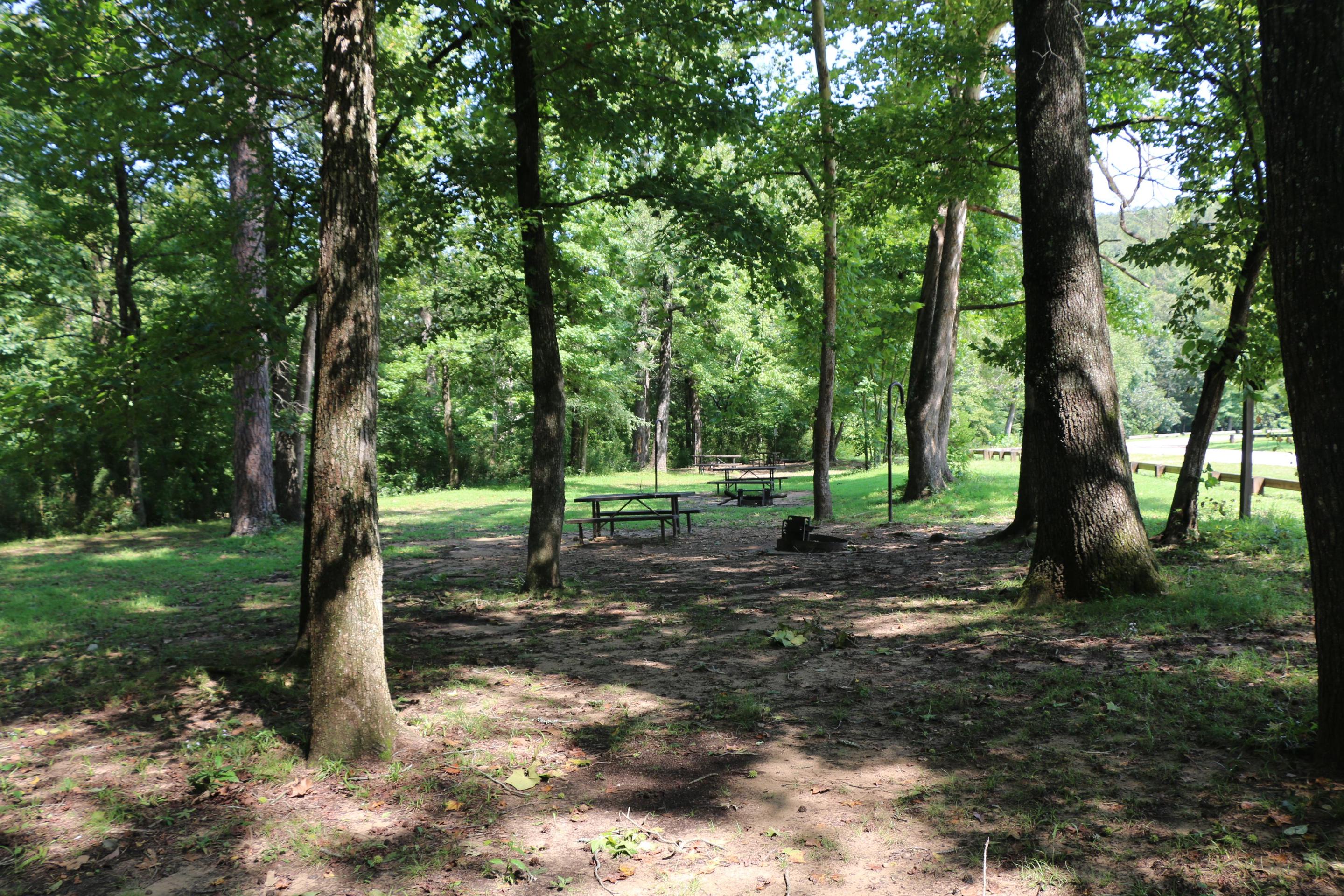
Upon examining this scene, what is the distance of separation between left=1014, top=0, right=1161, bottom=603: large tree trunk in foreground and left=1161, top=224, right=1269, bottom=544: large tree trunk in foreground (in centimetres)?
234

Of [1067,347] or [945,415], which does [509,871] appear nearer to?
[1067,347]

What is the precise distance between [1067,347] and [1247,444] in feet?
16.5

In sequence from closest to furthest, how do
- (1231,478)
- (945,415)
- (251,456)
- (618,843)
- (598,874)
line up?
(598,874) → (618,843) → (251,456) → (1231,478) → (945,415)

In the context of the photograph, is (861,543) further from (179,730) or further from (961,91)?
(179,730)

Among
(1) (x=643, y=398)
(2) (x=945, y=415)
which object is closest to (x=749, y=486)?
(2) (x=945, y=415)

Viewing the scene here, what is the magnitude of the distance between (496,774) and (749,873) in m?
1.60

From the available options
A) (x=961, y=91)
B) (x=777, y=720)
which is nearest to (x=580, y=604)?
(x=777, y=720)

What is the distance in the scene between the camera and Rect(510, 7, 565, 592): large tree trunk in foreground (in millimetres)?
8641

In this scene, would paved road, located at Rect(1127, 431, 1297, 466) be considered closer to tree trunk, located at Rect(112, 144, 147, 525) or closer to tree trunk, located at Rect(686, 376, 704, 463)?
tree trunk, located at Rect(686, 376, 704, 463)

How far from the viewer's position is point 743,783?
3895 mm

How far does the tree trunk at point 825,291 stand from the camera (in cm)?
1316

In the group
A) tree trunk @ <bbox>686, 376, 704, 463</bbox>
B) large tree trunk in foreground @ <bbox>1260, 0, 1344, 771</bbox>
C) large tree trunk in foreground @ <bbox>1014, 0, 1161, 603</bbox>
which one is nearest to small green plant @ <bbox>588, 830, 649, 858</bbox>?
large tree trunk in foreground @ <bbox>1260, 0, 1344, 771</bbox>

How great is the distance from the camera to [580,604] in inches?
339

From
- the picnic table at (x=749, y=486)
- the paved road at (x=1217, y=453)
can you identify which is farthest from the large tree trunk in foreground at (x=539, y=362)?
the paved road at (x=1217, y=453)
